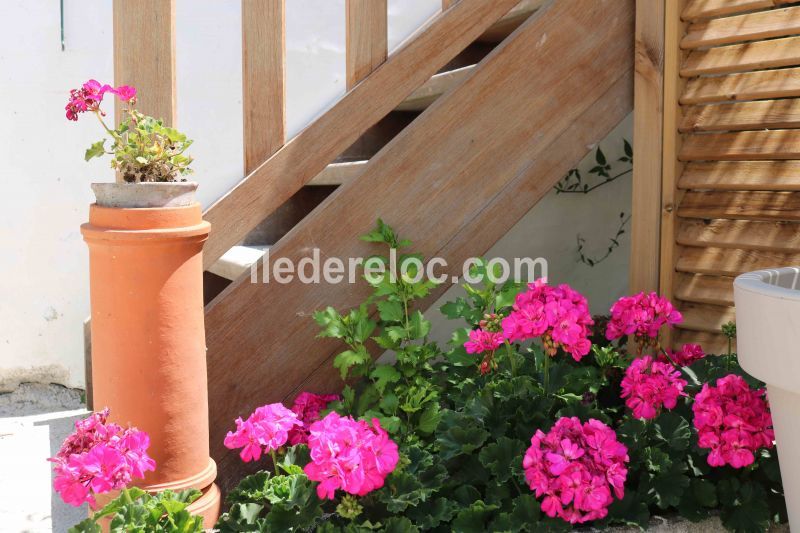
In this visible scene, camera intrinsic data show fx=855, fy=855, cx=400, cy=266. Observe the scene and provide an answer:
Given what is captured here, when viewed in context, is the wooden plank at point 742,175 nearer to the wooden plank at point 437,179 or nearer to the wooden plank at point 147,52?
the wooden plank at point 437,179

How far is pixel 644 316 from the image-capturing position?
191cm

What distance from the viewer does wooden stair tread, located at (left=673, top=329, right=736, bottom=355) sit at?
2.20 meters

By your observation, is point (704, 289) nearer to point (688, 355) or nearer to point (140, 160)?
point (688, 355)

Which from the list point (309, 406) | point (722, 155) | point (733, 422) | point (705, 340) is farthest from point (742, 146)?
point (309, 406)

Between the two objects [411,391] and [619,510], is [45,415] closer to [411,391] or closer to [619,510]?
[411,391]

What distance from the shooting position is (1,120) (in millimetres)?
2791

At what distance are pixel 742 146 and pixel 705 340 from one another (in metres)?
0.50

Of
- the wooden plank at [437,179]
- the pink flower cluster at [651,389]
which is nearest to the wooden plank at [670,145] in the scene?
the wooden plank at [437,179]

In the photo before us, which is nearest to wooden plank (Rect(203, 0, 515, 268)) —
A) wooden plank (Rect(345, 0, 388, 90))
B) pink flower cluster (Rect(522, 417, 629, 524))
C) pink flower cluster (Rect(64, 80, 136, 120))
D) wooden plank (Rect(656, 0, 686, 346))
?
wooden plank (Rect(345, 0, 388, 90))

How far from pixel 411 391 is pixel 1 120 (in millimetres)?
1749

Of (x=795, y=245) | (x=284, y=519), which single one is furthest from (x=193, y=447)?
(x=795, y=245)

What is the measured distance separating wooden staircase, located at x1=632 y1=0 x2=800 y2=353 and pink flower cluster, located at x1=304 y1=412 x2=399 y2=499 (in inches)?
43.0

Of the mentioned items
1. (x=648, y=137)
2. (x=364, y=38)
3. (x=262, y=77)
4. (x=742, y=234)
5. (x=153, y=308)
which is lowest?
(x=153, y=308)

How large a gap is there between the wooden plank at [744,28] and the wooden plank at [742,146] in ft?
0.77
